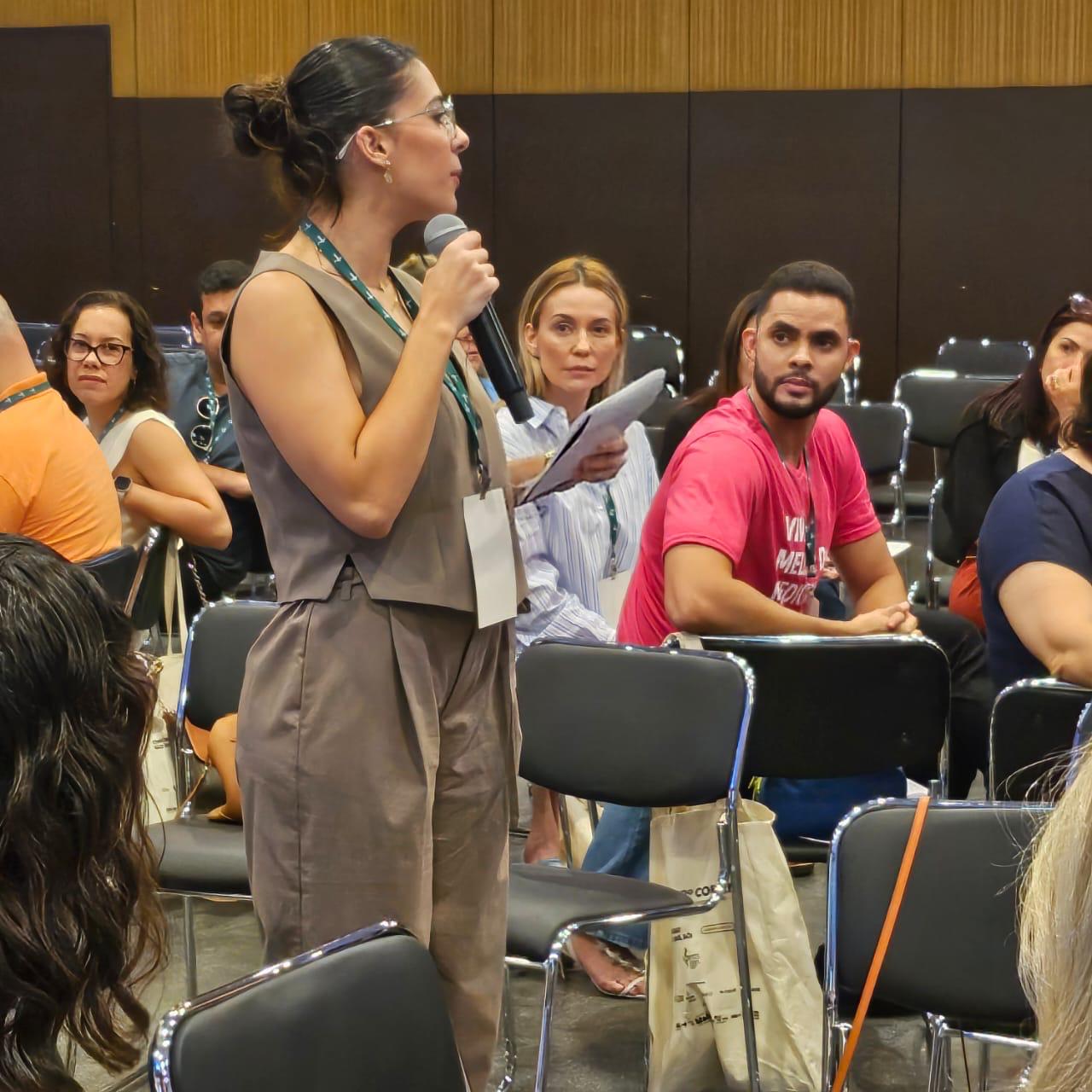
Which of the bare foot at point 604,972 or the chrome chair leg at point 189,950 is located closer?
the chrome chair leg at point 189,950

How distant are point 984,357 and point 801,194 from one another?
4.97ft

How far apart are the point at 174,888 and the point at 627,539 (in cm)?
153

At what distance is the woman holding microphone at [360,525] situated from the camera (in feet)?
5.78

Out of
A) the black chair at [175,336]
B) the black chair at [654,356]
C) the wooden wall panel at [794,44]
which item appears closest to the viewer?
the black chair at [175,336]

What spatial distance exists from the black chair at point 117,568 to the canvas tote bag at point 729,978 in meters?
1.31

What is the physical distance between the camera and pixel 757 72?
8.77m

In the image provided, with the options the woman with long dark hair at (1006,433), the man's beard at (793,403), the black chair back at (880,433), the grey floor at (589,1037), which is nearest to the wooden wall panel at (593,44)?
the black chair back at (880,433)

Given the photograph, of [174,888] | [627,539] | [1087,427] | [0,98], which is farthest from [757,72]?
[174,888]

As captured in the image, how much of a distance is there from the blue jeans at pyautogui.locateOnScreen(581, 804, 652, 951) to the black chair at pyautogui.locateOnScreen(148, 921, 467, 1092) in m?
1.36

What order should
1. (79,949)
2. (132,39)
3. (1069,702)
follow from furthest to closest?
(132,39)
(1069,702)
(79,949)

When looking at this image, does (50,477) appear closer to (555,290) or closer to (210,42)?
(555,290)

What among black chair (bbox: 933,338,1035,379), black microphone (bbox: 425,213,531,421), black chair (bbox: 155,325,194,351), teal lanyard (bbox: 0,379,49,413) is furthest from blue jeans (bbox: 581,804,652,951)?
black chair (bbox: 933,338,1035,379)

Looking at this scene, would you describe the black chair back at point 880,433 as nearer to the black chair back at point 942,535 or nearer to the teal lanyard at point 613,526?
the black chair back at point 942,535

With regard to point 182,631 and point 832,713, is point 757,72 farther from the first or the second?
point 832,713
